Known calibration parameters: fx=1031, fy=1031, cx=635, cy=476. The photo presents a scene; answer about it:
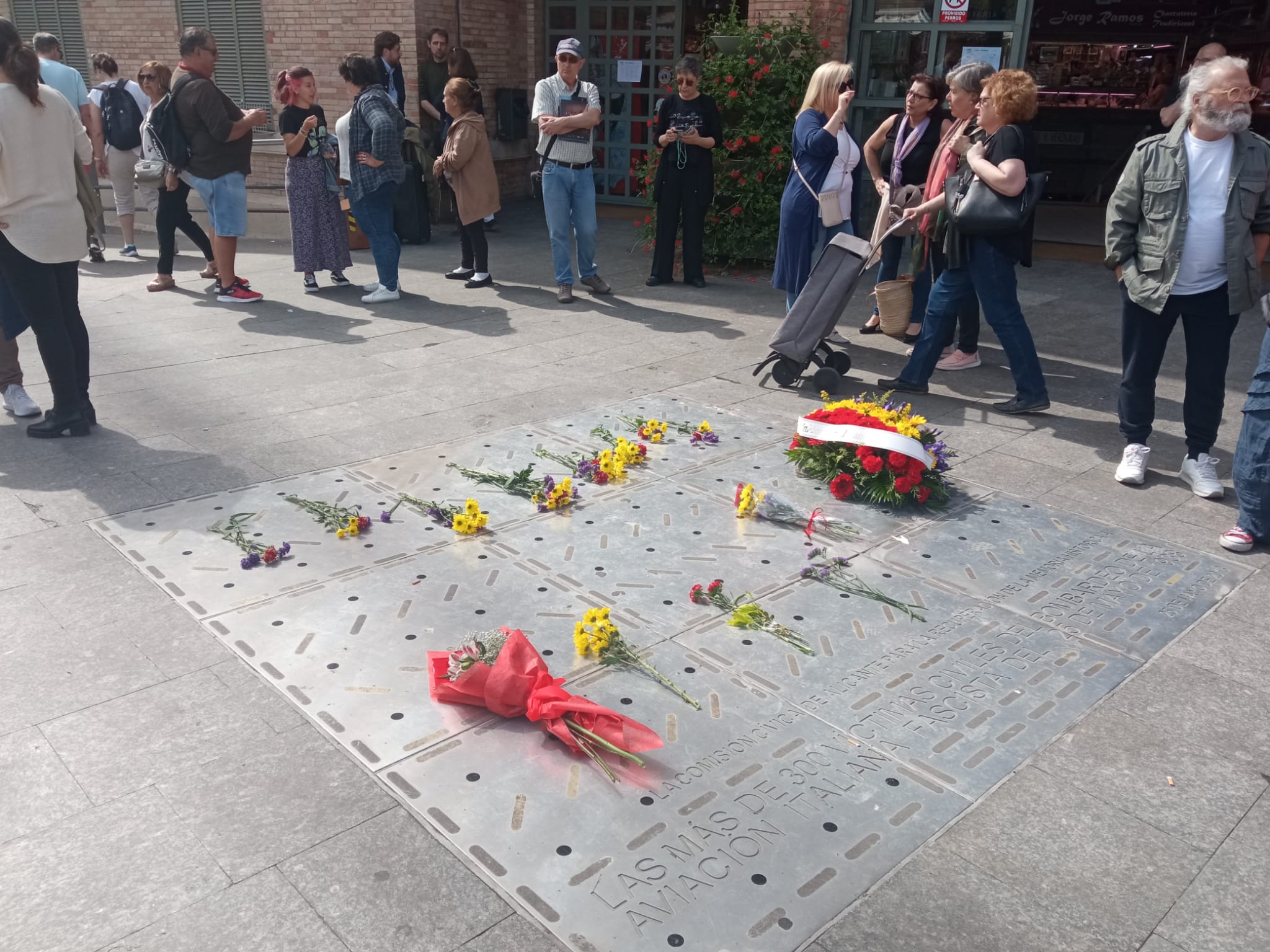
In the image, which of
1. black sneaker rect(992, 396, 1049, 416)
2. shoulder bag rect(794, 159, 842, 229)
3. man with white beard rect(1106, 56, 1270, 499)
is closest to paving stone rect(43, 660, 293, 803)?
man with white beard rect(1106, 56, 1270, 499)

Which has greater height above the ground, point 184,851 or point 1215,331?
point 1215,331

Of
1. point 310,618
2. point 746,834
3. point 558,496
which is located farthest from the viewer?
point 558,496

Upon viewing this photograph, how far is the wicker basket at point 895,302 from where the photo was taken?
6965mm

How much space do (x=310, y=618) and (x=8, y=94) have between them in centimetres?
324

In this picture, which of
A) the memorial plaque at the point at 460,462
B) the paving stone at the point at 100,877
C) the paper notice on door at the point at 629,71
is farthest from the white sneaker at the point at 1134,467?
the paper notice on door at the point at 629,71

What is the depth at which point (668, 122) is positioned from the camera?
30.2 feet

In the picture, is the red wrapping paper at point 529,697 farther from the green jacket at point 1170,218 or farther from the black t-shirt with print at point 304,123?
the black t-shirt with print at point 304,123

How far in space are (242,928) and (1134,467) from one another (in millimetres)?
4558

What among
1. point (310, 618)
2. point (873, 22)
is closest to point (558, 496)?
point (310, 618)

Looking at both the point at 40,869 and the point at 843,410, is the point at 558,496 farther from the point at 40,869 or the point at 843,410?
the point at 40,869

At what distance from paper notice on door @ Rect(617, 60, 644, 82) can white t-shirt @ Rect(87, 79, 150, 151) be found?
18.6 ft

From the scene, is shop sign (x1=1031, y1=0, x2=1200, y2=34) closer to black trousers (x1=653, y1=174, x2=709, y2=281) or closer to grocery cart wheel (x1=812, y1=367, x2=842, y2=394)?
black trousers (x1=653, y1=174, x2=709, y2=281)

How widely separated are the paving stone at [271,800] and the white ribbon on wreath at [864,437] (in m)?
2.86

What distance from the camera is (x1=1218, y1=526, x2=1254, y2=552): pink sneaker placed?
446cm
